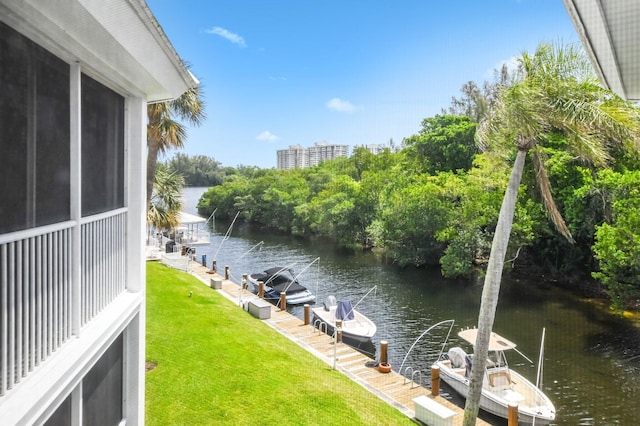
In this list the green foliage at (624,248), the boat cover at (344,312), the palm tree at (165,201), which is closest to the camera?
the green foliage at (624,248)

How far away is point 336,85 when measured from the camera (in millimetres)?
62000

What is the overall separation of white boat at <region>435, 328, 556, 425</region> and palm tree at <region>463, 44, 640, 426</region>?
197 cm

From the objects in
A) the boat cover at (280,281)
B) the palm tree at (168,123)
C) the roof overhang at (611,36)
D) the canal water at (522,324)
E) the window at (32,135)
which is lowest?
the canal water at (522,324)

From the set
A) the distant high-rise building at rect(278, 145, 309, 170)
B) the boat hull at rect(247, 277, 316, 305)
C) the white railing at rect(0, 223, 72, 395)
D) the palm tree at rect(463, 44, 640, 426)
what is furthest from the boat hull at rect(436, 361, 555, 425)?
the distant high-rise building at rect(278, 145, 309, 170)

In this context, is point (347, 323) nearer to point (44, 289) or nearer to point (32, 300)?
point (44, 289)

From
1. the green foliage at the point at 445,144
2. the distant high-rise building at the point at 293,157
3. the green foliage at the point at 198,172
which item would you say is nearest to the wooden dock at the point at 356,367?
the green foliage at the point at 445,144

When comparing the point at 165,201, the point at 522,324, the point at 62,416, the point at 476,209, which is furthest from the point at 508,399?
the point at 165,201

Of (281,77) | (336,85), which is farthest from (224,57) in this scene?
(336,85)

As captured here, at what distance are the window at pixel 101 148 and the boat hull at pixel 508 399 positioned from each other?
936 cm

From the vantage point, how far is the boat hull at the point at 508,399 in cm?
975

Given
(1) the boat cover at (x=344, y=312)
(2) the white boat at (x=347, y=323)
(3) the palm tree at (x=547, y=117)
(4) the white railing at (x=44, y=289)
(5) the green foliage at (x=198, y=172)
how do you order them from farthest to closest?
1. (5) the green foliage at (x=198, y=172)
2. (1) the boat cover at (x=344, y=312)
3. (2) the white boat at (x=347, y=323)
4. (3) the palm tree at (x=547, y=117)
5. (4) the white railing at (x=44, y=289)

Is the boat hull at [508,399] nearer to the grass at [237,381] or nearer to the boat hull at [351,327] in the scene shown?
the grass at [237,381]

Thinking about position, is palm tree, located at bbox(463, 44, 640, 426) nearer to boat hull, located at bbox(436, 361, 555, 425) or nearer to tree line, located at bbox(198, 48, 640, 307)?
tree line, located at bbox(198, 48, 640, 307)

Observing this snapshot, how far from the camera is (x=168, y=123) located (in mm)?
18609
